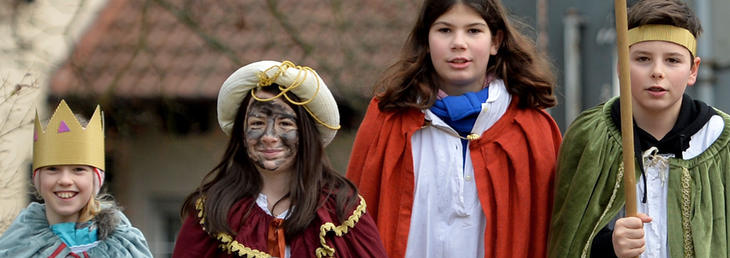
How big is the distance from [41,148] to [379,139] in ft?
4.88

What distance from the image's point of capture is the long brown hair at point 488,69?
6551mm

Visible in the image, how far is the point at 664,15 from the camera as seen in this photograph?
6023mm

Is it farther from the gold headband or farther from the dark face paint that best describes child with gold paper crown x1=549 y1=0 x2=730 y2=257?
the dark face paint

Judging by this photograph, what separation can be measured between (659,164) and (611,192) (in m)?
0.23

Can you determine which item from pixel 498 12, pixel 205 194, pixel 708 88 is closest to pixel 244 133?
pixel 205 194

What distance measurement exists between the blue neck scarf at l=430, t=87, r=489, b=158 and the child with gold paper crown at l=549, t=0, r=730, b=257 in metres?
0.49

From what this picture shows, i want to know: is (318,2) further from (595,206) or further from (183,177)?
(595,206)

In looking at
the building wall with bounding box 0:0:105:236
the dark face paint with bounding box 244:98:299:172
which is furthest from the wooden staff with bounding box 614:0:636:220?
the building wall with bounding box 0:0:105:236

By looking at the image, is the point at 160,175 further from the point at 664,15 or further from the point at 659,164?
the point at 664,15

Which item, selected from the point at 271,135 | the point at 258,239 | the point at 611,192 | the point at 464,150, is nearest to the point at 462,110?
the point at 464,150

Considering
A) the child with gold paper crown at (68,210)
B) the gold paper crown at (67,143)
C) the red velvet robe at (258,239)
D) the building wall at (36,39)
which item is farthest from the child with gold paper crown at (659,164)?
the building wall at (36,39)

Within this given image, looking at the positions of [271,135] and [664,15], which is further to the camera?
[664,15]

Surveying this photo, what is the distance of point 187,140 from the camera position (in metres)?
11.2

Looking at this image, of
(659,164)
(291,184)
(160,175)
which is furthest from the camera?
(160,175)
